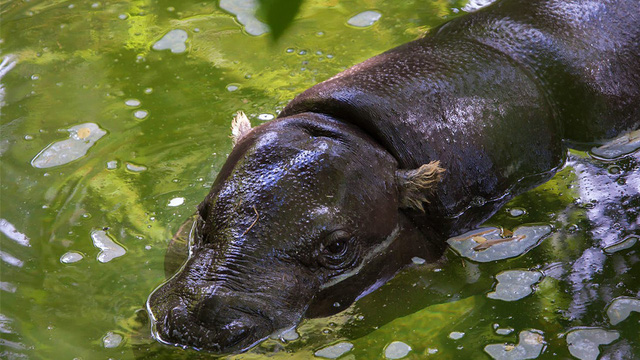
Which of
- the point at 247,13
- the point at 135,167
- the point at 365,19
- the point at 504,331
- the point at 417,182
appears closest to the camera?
the point at 504,331

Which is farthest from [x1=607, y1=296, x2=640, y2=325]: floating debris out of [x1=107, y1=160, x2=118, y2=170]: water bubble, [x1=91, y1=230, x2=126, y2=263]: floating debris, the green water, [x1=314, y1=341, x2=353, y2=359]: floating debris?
[x1=107, y1=160, x2=118, y2=170]: water bubble

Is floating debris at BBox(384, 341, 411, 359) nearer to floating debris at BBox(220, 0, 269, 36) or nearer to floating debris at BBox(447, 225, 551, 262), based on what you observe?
floating debris at BBox(447, 225, 551, 262)

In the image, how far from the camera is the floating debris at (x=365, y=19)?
23.5ft

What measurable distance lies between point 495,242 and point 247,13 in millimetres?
3816

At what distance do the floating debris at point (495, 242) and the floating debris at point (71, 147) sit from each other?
287 centimetres

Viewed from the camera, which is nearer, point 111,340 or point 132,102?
point 111,340

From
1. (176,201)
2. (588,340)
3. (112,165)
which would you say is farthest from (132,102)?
(588,340)

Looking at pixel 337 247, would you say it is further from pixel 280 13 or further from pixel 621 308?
pixel 280 13

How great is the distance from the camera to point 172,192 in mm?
5258

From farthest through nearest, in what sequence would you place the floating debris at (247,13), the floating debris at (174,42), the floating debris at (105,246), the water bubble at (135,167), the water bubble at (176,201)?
the floating debris at (247,13)
the floating debris at (174,42)
the water bubble at (135,167)
the water bubble at (176,201)
the floating debris at (105,246)

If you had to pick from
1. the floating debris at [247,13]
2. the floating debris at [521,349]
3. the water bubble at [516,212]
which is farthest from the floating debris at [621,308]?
the floating debris at [247,13]

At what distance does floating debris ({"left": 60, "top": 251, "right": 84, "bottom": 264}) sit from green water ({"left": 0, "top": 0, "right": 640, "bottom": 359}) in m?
0.03

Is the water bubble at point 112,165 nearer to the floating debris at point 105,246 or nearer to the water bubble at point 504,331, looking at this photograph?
the floating debris at point 105,246

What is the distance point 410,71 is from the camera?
15.7 ft
